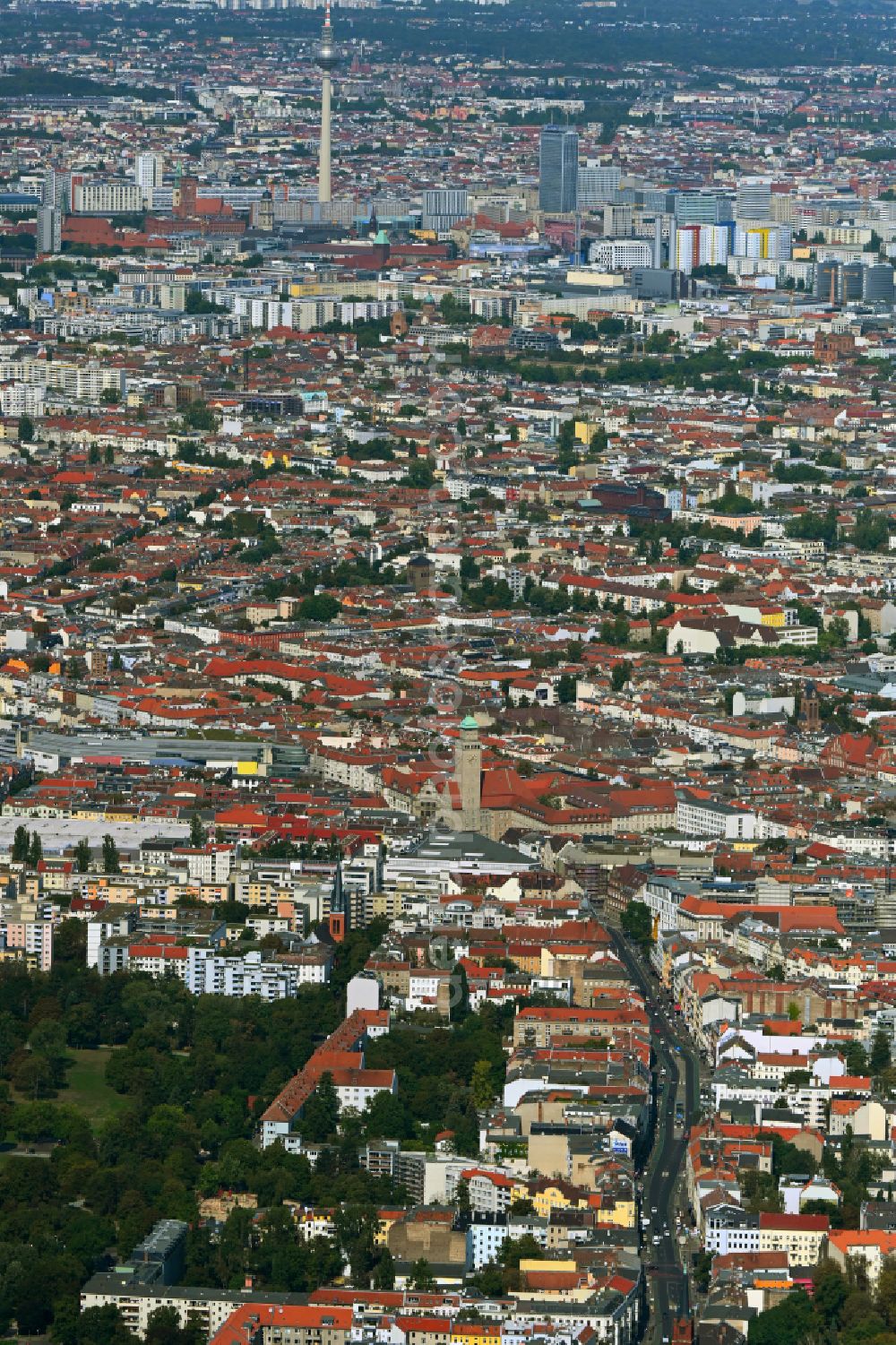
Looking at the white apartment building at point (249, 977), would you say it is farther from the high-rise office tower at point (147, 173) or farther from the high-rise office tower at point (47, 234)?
the high-rise office tower at point (147, 173)

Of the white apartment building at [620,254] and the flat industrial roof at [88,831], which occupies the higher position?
the flat industrial roof at [88,831]

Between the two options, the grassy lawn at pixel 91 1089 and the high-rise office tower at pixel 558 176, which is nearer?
the grassy lawn at pixel 91 1089

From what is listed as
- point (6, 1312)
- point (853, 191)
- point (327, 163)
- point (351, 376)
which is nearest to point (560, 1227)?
point (6, 1312)

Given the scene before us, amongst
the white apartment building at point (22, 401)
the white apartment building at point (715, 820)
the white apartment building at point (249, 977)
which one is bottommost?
the white apartment building at point (22, 401)

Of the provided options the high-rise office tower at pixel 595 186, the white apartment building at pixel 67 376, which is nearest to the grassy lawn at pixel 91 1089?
the white apartment building at pixel 67 376

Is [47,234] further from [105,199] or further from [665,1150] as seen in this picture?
[665,1150]

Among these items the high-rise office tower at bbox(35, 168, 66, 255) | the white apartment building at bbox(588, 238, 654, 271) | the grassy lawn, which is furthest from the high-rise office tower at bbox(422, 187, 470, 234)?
the grassy lawn
